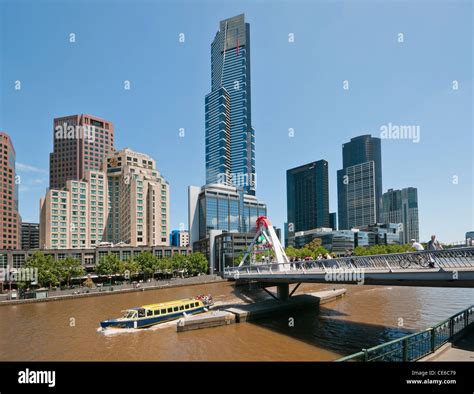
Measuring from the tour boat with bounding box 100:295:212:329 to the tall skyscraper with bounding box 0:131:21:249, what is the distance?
89032mm

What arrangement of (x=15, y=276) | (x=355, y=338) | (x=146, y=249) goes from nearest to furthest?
(x=355, y=338) < (x=15, y=276) < (x=146, y=249)

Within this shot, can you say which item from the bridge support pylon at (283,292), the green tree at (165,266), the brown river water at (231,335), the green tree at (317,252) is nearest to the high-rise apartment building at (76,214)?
the green tree at (165,266)

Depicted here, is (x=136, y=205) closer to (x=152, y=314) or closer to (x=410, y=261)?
(x=152, y=314)

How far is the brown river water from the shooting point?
781 inches

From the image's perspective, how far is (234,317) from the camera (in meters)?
28.5

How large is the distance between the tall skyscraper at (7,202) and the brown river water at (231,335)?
7245 centimetres

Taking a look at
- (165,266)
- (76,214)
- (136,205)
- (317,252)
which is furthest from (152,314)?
(317,252)

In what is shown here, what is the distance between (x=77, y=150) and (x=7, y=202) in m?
44.7

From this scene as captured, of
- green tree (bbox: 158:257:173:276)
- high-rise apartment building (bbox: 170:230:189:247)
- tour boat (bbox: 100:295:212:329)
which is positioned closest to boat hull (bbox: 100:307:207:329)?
tour boat (bbox: 100:295:212:329)
